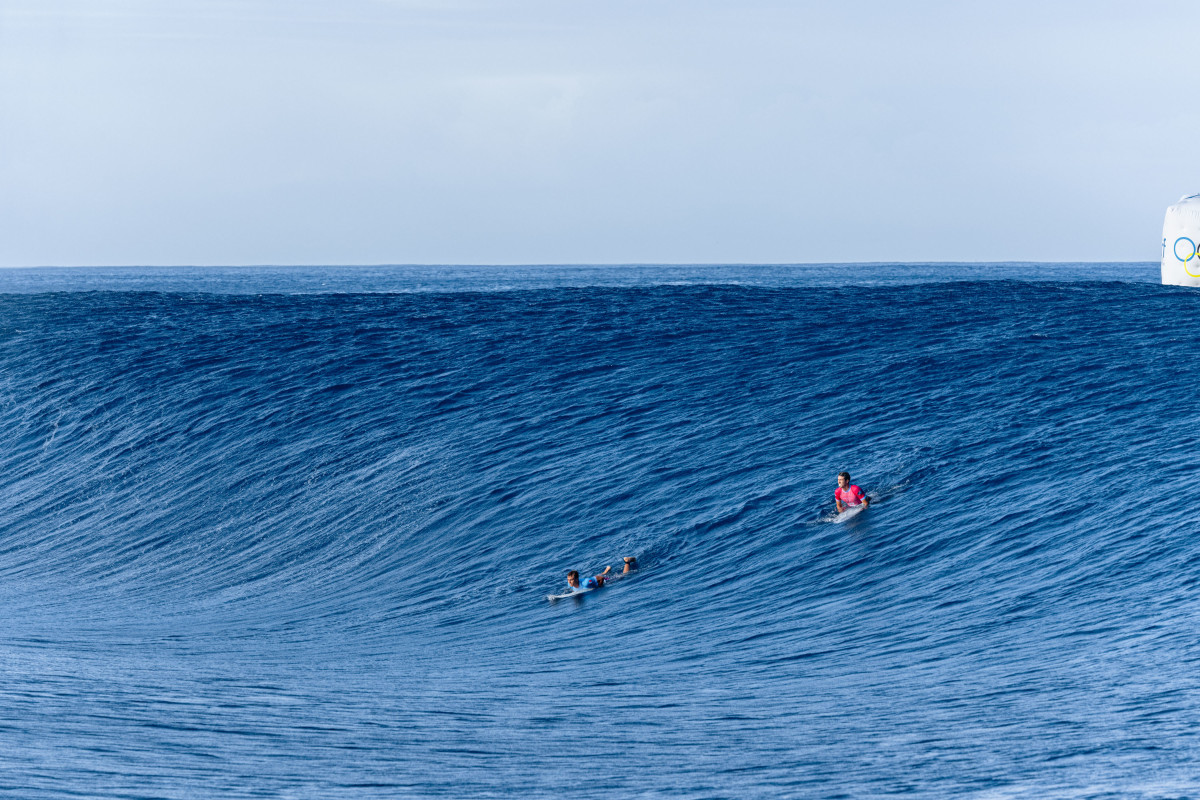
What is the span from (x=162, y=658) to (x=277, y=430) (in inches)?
710

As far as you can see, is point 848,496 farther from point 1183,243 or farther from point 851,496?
point 1183,243

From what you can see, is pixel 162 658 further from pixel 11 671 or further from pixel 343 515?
pixel 343 515

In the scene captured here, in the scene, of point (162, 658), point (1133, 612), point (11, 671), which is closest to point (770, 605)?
point (1133, 612)

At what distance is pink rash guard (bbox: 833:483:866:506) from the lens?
2544 cm

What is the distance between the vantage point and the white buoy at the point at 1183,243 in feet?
152

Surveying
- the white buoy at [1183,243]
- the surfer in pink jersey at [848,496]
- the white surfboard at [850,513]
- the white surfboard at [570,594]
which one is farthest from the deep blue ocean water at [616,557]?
the white buoy at [1183,243]

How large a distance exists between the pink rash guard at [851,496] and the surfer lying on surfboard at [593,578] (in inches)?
182

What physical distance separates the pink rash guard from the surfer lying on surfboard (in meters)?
4.62

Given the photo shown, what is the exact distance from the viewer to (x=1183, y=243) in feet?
155

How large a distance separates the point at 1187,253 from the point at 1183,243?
1.45 ft

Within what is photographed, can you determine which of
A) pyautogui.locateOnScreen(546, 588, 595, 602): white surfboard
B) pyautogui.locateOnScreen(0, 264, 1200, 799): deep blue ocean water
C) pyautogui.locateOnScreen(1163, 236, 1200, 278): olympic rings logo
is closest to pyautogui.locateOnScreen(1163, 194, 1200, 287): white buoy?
pyautogui.locateOnScreen(1163, 236, 1200, 278): olympic rings logo

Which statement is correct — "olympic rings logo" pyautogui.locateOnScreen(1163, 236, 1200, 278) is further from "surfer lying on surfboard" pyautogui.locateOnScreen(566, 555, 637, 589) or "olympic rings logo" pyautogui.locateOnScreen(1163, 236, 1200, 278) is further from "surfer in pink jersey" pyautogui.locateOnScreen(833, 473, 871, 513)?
"surfer lying on surfboard" pyautogui.locateOnScreen(566, 555, 637, 589)

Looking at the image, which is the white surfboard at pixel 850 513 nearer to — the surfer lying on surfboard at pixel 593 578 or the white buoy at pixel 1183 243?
the surfer lying on surfboard at pixel 593 578

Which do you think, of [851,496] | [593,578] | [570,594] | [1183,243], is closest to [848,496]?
[851,496]
